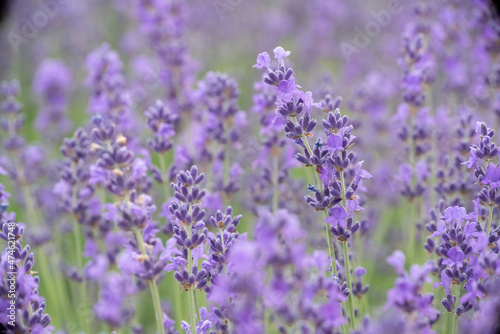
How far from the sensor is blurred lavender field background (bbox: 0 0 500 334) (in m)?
1.54

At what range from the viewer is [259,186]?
9.43 ft

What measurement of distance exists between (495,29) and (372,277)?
1660 millimetres

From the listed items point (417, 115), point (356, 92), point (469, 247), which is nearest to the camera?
point (469, 247)

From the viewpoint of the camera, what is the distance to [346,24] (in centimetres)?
630

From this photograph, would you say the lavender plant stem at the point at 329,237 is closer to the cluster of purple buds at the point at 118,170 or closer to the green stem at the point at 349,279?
the green stem at the point at 349,279

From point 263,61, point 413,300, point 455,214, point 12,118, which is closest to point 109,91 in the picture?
point 12,118

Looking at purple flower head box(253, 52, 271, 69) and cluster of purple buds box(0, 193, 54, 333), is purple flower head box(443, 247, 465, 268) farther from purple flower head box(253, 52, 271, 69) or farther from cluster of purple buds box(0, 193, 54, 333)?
cluster of purple buds box(0, 193, 54, 333)

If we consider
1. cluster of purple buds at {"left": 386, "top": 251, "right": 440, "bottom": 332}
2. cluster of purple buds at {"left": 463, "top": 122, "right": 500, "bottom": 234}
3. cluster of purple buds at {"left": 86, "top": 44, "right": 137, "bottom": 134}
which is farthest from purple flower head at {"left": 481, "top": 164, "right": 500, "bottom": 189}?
cluster of purple buds at {"left": 86, "top": 44, "right": 137, "bottom": 134}

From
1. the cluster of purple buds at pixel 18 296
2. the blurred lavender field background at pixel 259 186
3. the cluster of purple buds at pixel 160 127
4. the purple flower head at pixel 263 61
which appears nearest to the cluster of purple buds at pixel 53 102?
the blurred lavender field background at pixel 259 186

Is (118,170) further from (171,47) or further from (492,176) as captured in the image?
(171,47)

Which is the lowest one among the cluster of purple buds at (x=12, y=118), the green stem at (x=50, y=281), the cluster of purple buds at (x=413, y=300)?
the cluster of purple buds at (x=413, y=300)

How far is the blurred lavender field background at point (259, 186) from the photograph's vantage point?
154 cm

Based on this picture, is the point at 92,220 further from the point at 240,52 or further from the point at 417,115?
the point at 240,52

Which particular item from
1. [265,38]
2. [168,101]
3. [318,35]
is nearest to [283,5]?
[265,38]
